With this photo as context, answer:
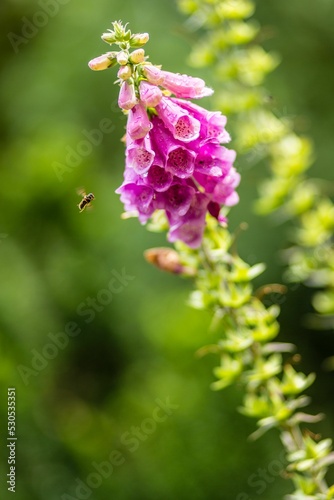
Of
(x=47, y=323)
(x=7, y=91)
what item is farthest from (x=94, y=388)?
(x=7, y=91)

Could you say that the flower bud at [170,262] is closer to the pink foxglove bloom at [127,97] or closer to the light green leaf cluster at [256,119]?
the pink foxglove bloom at [127,97]

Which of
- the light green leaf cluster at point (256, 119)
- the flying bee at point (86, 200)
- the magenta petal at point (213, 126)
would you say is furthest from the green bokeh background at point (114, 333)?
the magenta petal at point (213, 126)

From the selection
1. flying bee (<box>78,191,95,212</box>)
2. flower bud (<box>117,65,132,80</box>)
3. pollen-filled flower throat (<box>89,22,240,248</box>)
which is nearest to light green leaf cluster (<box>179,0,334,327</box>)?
flying bee (<box>78,191,95,212</box>)

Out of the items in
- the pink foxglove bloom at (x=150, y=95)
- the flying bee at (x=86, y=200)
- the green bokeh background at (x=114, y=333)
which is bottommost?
the green bokeh background at (x=114, y=333)

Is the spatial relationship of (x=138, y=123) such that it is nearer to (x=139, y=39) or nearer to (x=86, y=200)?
(x=139, y=39)

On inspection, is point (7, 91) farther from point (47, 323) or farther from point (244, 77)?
point (244, 77)

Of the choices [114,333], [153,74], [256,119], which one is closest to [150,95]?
[153,74]

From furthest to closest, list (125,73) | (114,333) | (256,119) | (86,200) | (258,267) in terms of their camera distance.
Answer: (114,333)
(256,119)
(86,200)
(258,267)
(125,73)
